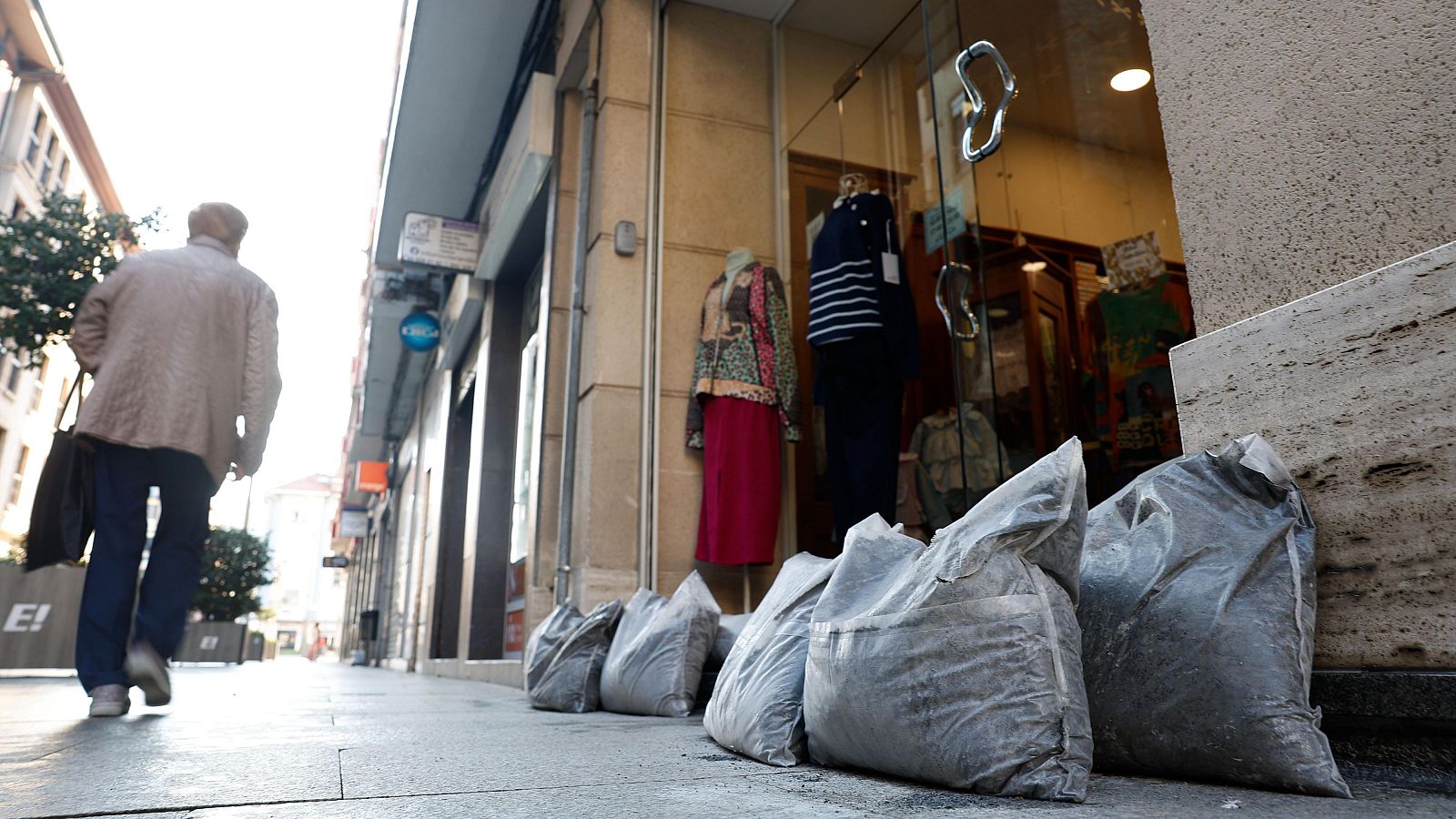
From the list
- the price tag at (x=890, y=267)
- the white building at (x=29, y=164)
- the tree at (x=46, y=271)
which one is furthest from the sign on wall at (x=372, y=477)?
the price tag at (x=890, y=267)

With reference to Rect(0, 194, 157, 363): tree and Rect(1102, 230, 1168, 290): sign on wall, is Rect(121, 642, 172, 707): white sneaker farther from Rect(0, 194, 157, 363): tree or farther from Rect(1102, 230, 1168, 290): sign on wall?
Rect(0, 194, 157, 363): tree

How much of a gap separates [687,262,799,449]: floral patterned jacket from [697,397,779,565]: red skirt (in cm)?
9

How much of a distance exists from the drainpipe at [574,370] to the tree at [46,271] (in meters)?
4.64

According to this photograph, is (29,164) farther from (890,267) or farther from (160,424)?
(890,267)

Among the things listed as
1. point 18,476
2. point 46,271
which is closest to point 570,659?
point 46,271

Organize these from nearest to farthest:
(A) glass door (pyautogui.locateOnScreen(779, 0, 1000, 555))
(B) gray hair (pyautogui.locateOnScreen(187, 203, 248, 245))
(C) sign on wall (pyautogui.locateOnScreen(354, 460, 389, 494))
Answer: (B) gray hair (pyautogui.locateOnScreen(187, 203, 248, 245)) < (A) glass door (pyautogui.locateOnScreen(779, 0, 1000, 555)) < (C) sign on wall (pyautogui.locateOnScreen(354, 460, 389, 494))

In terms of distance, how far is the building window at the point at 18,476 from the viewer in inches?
982

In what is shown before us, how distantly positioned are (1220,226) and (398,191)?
8.98 metres

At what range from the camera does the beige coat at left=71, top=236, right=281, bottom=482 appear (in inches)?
123

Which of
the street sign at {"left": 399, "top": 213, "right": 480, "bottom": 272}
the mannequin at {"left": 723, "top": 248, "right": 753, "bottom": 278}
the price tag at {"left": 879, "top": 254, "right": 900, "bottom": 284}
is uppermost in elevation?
the street sign at {"left": 399, "top": 213, "right": 480, "bottom": 272}

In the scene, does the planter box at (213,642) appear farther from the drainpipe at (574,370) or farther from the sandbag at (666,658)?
the sandbag at (666,658)

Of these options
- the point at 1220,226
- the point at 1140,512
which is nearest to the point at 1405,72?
the point at 1220,226

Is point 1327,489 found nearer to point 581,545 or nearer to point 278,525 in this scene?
point 581,545

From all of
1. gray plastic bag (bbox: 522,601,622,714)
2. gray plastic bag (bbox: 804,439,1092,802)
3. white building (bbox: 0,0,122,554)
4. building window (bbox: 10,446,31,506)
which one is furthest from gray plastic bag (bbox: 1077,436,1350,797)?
building window (bbox: 10,446,31,506)
